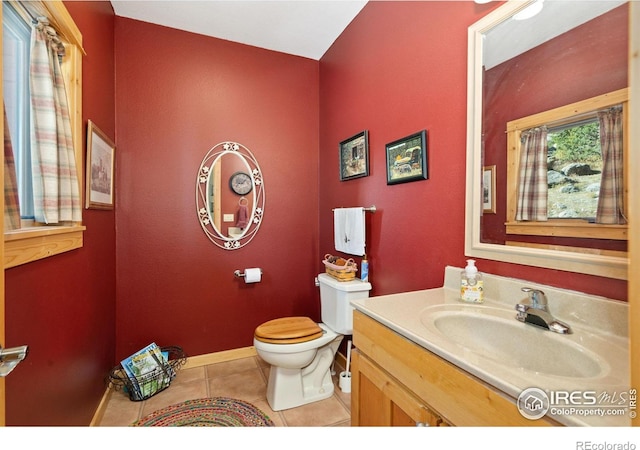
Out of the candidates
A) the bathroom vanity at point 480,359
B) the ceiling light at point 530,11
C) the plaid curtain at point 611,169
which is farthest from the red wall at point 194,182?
the plaid curtain at point 611,169

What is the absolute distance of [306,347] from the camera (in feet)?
5.53

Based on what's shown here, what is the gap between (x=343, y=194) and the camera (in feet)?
7.34

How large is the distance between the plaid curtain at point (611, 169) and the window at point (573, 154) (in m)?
0.01

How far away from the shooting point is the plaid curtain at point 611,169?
0.83 metres

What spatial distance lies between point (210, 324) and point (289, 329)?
0.90 m

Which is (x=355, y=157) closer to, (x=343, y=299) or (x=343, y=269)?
(x=343, y=269)

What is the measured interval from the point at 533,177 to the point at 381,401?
3.24 ft

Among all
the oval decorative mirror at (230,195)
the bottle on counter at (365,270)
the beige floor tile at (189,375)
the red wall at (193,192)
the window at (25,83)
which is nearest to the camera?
the window at (25,83)

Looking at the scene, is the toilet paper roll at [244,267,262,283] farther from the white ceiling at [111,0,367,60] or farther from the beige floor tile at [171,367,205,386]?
the white ceiling at [111,0,367,60]

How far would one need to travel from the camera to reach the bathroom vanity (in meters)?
0.61

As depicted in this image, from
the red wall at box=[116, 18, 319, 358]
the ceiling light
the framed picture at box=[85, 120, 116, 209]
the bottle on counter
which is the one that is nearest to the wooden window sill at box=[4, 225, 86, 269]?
the framed picture at box=[85, 120, 116, 209]
